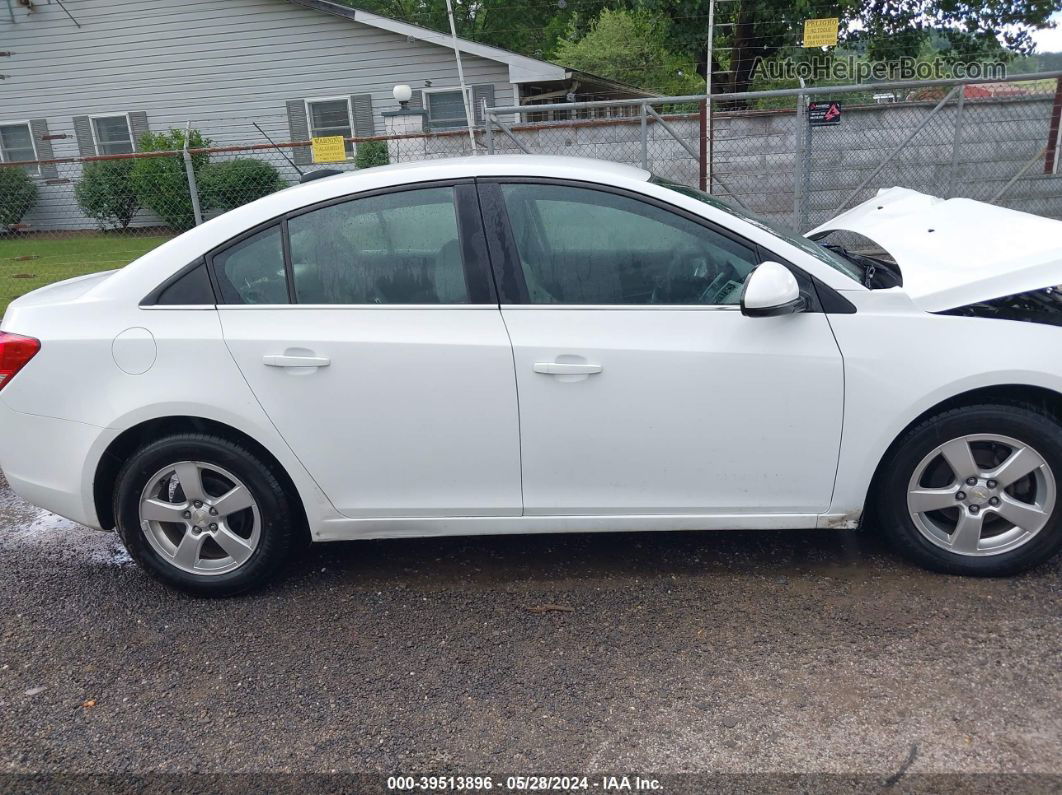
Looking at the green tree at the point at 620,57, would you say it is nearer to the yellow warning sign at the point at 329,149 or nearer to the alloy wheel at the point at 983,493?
the yellow warning sign at the point at 329,149

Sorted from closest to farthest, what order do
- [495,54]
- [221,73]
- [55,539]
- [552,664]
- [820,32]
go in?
[552,664]
[55,539]
[820,32]
[495,54]
[221,73]

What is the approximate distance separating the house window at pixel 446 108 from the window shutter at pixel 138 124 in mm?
6227

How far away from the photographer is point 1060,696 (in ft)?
8.68

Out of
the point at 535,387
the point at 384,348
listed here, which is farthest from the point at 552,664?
the point at 384,348

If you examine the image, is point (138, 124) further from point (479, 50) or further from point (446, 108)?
point (479, 50)

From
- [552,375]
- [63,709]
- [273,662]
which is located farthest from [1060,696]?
[63,709]

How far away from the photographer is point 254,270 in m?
3.32

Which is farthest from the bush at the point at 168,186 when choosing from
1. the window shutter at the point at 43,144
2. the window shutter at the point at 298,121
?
the window shutter at the point at 43,144

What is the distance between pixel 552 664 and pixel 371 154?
40.5ft

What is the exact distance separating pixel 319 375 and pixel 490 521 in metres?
0.87

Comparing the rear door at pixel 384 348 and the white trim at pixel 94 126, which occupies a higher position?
the white trim at pixel 94 126

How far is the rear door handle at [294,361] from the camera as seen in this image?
10.5 feet

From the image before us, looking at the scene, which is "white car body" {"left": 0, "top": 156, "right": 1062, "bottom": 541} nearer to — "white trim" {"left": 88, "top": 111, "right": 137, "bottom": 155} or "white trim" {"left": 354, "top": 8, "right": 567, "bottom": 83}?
"white trim" {"left": 354, "top": 8, "right": 567, "bottom": 83}

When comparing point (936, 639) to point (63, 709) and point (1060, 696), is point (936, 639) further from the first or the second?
point (63, 709)
